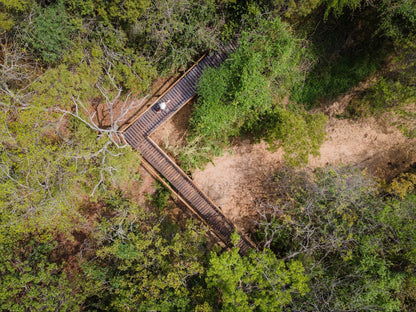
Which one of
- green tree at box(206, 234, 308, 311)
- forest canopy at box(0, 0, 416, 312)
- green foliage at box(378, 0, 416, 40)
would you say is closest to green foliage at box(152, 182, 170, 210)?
forest canopy at box(0, 0, 416, 312)

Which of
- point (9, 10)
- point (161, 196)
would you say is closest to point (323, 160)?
point (161, 196)

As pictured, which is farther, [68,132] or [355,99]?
[355,99]

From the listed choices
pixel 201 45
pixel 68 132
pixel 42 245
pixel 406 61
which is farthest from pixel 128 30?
pixel 406 61

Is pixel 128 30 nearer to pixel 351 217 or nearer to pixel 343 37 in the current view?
pixel 343 37

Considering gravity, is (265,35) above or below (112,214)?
above

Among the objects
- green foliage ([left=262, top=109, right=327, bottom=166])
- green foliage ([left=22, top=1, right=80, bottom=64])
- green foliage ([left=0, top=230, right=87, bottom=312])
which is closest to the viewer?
green foliage ([left=22, top=1, right=80, bottom=64])

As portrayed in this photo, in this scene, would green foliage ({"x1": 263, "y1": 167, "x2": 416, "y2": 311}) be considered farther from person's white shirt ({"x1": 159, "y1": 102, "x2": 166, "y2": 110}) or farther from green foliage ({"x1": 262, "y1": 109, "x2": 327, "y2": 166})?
person's white shirt ({"x1": 159, "y1": 102, "x2": 166, "y2": 110})

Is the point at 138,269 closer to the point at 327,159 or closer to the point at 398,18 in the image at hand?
the point at 327,159
